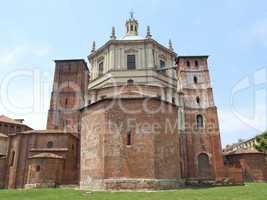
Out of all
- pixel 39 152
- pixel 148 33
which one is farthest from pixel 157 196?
pixel 148 33

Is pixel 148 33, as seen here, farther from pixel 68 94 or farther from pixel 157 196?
pixel 157 196

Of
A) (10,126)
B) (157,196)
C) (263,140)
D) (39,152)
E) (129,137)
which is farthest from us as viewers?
(10,126)

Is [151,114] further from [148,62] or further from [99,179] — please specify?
[148,62]

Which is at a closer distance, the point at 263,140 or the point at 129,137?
the point at 129,137

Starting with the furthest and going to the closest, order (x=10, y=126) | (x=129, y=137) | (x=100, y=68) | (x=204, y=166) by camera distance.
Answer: (x=10, y=126) < (x=100, y=68) < (x=204, y=166) < (x=129, y=137)

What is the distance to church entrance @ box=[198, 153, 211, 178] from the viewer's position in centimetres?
2466

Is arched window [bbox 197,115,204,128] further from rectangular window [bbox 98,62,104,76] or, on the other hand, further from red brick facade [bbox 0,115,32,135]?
red brick facade [bbox 0,115,32,135]

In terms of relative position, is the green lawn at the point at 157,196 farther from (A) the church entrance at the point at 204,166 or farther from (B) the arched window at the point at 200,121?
(B) the arched window at the point at 200,121

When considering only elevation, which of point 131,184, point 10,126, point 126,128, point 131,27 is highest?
point 131,27

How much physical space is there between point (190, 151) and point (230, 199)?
1350 centimetres

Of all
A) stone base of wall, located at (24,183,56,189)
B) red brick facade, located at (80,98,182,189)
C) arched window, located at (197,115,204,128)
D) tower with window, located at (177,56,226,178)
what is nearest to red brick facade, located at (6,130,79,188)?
stone base of wall, located at (24,183,56,189)

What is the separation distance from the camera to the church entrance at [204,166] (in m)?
24.7

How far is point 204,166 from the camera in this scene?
25.0 meters

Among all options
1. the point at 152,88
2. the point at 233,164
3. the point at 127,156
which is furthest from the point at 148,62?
the point at 233,164
